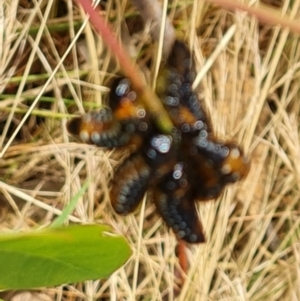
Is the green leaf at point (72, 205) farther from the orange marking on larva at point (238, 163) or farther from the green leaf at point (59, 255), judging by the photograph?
the green leaf at point (59, 255)

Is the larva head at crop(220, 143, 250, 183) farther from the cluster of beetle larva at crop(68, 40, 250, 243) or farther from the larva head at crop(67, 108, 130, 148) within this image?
the larva head at crop(67, 108, 130, 148)

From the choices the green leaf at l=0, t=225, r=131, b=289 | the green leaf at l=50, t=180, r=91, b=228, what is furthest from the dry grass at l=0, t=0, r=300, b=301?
the green leaf at l=0, t=225, r=131, b=289

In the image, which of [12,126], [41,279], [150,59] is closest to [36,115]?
[12,126]

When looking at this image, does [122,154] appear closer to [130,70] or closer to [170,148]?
[170,148]

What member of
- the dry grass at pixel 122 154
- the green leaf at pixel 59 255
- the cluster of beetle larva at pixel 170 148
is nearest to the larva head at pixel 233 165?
the cluster of beetle larva at pixel 170 148

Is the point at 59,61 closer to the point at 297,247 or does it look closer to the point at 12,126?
the point at 12,126

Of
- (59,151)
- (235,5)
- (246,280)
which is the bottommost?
(246,280)
